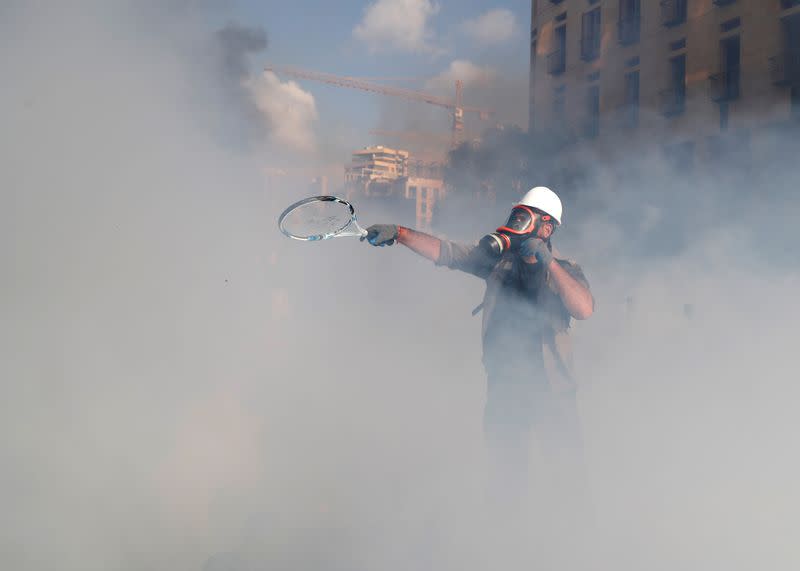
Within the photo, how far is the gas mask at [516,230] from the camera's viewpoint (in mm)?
→ 2570

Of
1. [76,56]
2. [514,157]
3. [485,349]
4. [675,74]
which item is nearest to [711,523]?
[485,349]

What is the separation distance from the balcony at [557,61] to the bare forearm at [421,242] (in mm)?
12169

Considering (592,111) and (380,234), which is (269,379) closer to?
(380,234)

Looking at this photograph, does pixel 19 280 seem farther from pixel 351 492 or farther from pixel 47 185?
pixel 351 492

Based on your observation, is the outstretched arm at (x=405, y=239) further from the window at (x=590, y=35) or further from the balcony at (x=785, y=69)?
the window at (x=590, y=35)

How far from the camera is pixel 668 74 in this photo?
1138 centimetres

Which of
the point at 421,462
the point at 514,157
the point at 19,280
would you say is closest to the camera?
the point at 421,462

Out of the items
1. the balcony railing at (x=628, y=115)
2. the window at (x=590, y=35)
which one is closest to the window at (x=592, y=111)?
the balcony railing at (x=628, y=115)

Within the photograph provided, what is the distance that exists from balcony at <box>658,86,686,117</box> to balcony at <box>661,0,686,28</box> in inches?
39.1

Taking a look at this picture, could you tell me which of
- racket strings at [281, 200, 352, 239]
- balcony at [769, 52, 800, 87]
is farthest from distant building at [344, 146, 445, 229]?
racket strings at [281, 200, 352, 239]

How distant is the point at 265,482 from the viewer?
3.19m

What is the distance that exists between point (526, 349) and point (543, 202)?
531 millimetres

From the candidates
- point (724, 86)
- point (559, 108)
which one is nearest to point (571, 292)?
point (724, 86)

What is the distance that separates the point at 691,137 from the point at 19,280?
8.60m
